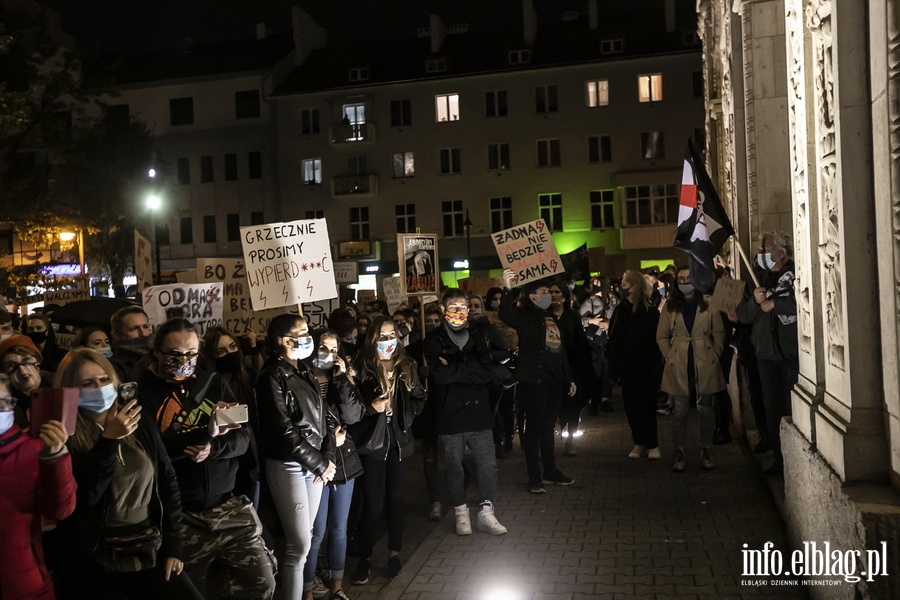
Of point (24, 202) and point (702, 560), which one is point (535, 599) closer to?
point (702, 560)

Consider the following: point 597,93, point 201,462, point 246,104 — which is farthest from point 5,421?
point 246,104

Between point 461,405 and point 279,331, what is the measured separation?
250 centimetres

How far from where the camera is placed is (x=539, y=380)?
9.52m

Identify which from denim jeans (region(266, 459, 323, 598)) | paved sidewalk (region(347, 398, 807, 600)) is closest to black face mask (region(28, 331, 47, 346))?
paved sidewalk (region(347, 398, 807, 600))

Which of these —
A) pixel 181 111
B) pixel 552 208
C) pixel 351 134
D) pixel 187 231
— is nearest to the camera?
pixel 552 208

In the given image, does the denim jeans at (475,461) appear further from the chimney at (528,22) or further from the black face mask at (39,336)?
the chimney at (528,22)

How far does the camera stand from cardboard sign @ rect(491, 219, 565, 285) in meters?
12.4

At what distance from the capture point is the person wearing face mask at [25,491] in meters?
3.94

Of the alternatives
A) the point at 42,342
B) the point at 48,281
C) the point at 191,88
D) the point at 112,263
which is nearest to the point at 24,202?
the point at 48,281

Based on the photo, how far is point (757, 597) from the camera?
19.9 feet

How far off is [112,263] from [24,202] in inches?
935

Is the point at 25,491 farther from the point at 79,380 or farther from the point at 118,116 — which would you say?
the point at 118,116

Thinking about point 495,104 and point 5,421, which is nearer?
point 5,421

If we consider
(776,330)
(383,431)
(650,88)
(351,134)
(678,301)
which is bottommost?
(383,431)
